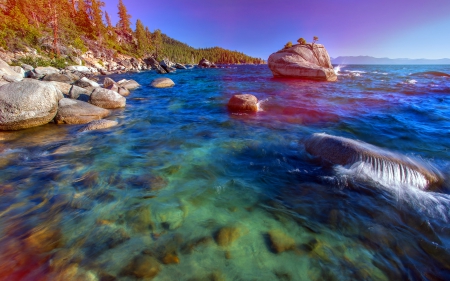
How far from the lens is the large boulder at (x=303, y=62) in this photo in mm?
24188

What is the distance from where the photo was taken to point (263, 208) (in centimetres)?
370

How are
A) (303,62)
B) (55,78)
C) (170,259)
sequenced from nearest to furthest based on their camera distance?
(170,259)
(55,78)
(303,62)

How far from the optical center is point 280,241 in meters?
3.01

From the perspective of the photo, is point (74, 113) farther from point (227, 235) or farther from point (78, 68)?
point (78, 68)

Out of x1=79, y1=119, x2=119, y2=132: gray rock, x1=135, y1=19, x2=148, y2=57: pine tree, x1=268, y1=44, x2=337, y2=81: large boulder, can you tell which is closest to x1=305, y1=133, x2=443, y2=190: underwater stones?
x1=79, y1=119, x2=119, y2=132: gray rock

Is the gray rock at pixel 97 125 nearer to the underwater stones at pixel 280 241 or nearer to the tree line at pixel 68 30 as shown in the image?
the underwater stones at pixel 280 241

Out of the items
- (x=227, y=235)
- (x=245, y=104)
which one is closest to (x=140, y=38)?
(x=245, y=104)

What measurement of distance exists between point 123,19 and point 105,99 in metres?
98.7

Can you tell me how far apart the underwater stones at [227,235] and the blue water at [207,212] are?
0.09ft

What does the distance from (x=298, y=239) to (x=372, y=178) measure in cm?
275

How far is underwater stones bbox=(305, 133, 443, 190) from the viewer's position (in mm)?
4348

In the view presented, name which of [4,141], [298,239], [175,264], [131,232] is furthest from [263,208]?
[4,141]

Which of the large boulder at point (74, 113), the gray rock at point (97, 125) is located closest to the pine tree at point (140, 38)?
the large boulder at point (74, 113)

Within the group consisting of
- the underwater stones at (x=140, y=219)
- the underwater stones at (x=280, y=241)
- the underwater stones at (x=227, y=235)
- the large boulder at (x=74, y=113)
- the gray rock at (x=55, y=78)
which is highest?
the gray rock at (x=55, y=78)
